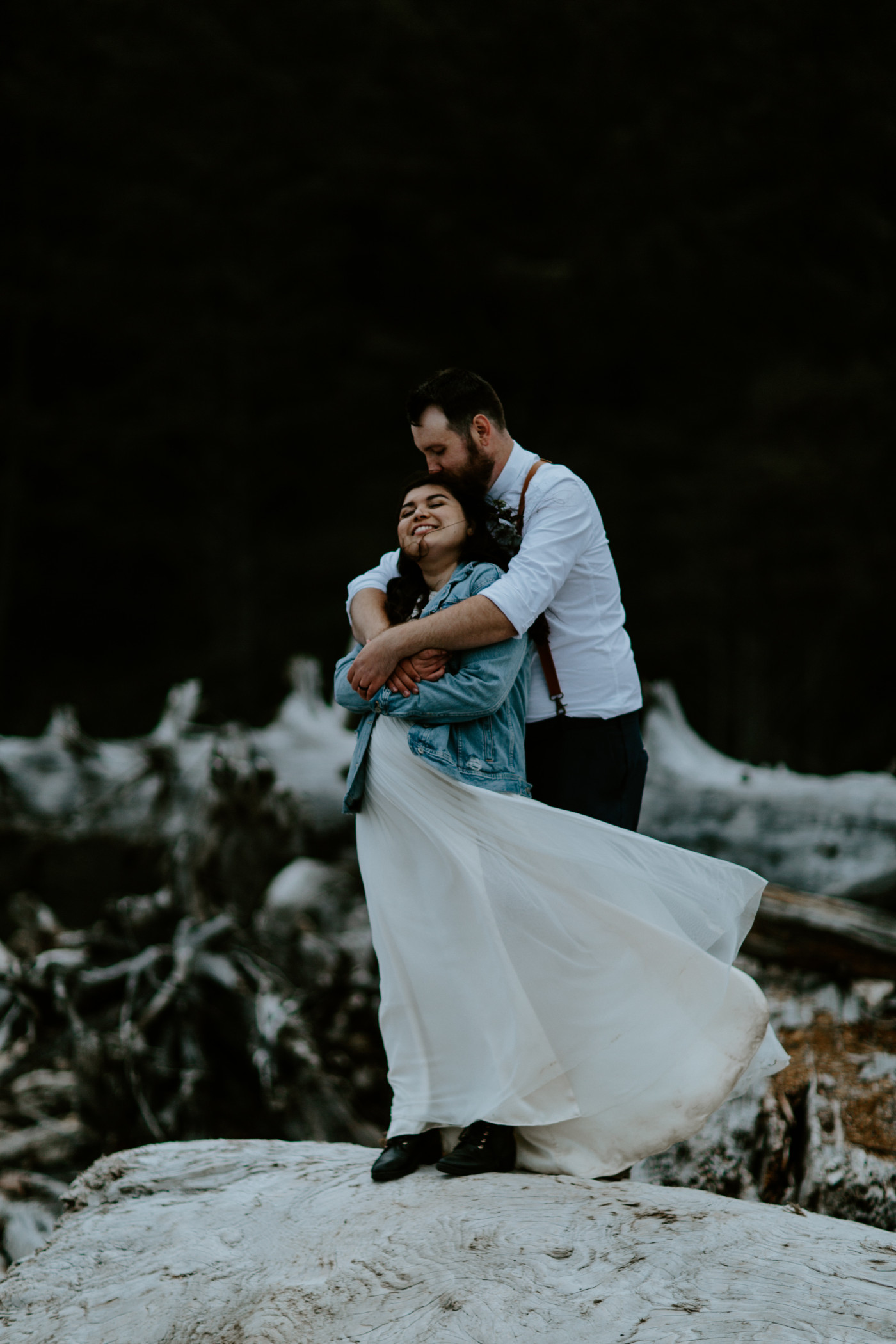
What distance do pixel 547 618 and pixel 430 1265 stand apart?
4.85ft

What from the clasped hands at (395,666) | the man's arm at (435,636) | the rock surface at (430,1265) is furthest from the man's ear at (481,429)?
the rock surface at (430,1265)

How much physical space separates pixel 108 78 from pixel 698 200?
21.1 ft

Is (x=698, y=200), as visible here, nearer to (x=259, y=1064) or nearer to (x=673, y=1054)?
(x=259, y=1064)

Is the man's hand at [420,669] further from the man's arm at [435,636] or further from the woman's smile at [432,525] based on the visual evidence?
the woman's smile at [432,525]

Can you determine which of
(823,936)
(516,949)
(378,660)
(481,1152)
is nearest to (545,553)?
(378,660)

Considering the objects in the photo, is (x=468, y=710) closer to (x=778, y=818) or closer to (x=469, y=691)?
(x=469, y=691)

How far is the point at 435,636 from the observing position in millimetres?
2699

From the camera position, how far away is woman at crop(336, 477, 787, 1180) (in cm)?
270

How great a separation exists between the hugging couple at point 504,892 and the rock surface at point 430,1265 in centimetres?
18

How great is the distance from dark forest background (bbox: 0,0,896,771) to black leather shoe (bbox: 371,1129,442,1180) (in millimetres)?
9213

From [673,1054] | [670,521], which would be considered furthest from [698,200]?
[673,1054]

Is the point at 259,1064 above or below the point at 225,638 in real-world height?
below

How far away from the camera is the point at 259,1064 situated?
4.55 meters

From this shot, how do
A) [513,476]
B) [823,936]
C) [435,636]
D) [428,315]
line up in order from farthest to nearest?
[428,315] → [823,936] → [513,476] → [435,636]
